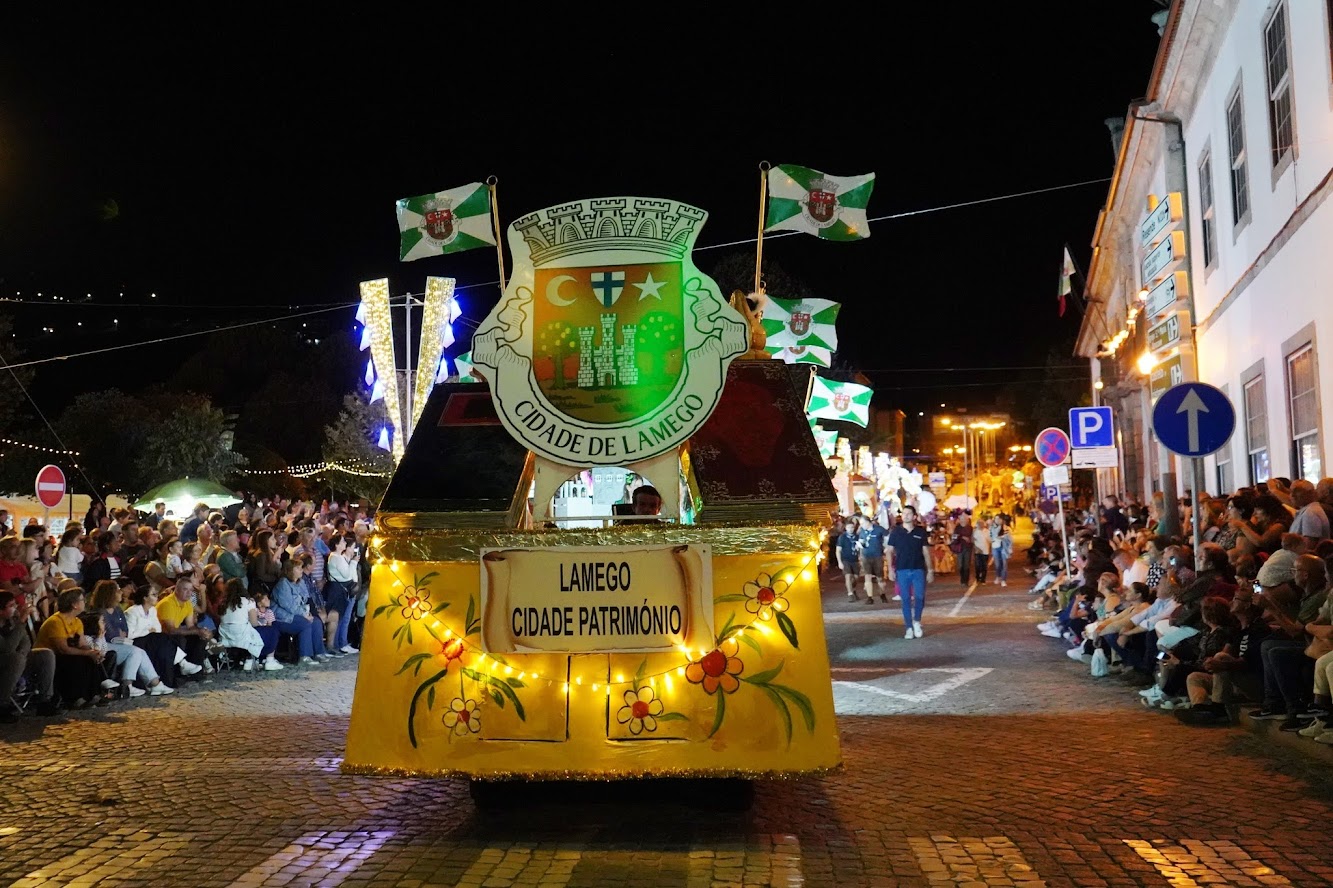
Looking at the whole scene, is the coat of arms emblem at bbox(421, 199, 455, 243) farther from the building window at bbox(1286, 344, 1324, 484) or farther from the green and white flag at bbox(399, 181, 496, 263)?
the building window at bbox(1286, 344, 1324, 484)

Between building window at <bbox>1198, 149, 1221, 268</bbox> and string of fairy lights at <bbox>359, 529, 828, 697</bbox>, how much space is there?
576 inches

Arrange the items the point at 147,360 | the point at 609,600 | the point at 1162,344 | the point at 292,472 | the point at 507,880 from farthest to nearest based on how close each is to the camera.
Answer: the point at 147,360
the point at 292,472
the point at 1162,344
the point at 609,600
the point at 507,880

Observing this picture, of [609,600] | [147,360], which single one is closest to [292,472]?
[147,360]

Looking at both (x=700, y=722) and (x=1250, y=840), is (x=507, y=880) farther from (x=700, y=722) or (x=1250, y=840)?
(x=1250, y=840)

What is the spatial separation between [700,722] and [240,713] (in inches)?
260

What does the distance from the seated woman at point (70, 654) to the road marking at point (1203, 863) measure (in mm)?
9587

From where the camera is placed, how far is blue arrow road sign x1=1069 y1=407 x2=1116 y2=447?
741 inches

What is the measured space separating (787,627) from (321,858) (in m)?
2.47

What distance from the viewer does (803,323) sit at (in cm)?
1838

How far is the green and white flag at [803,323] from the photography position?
18.3 meters

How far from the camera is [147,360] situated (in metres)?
60.0

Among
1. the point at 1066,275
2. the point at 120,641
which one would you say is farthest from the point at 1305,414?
the point at 1066,275

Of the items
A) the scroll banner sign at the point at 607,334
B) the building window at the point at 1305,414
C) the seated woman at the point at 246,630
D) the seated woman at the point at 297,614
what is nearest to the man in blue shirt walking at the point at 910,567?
the building window at the point at 1305,414

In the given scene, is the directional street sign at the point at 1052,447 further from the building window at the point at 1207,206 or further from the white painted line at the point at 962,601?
the building window at the point at 1207,206
